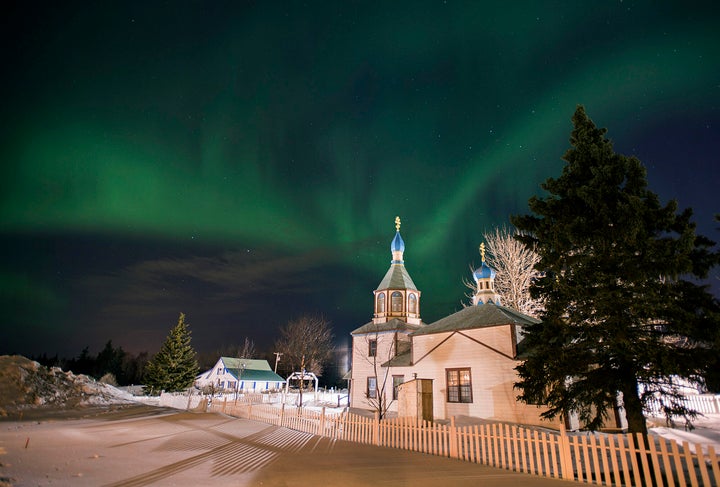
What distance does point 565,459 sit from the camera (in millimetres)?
9102

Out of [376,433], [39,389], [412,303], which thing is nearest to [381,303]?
[412,303]

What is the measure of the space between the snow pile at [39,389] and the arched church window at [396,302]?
26.5 meters

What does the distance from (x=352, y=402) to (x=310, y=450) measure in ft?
70.8

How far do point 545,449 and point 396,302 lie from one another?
1091 inches

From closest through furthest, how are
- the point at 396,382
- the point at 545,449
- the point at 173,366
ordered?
1. the point at 545,449
2. the point at 396,382
3. the point at 173,366

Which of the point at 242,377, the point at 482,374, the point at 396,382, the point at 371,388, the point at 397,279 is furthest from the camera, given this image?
the point at 242,377

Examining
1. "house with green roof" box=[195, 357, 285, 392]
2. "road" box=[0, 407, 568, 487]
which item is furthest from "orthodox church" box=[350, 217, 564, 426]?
"house with green roof" box=[195, 357, 285, 392]

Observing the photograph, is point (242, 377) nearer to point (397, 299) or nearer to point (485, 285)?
point (397, 299)

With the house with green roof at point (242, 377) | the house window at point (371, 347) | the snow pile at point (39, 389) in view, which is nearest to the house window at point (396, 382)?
the house window at point (371, 347)

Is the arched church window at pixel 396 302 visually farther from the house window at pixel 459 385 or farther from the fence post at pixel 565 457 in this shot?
the fence post at pixel 565 457

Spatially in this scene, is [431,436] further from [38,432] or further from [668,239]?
[38,432]

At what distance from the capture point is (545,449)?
9273mm

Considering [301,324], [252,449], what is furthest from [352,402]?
[301,324]

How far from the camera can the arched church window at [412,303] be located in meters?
37.0
